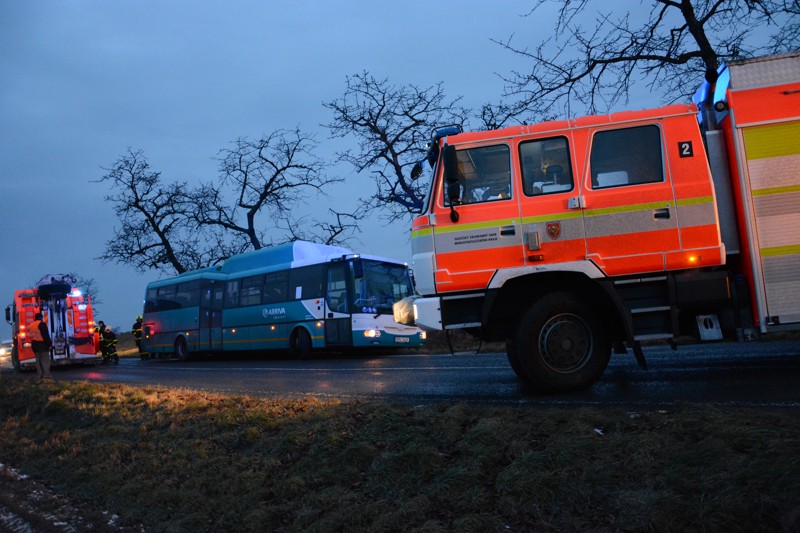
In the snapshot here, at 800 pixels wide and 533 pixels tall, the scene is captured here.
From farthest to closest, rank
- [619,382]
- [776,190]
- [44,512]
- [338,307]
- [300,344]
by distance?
1. [300,344]
2. [338,307]
3. [619,382]
4. [776,190]
5. [44,512]

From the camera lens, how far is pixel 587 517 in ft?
12.3

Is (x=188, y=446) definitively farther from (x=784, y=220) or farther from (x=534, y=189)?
(x=784, y=220)

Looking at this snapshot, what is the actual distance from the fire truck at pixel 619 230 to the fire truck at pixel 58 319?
74.3 ft

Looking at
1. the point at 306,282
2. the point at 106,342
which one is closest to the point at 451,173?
the point at 306,282

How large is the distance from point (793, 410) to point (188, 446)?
222 inches

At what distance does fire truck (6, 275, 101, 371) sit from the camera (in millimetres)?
25547

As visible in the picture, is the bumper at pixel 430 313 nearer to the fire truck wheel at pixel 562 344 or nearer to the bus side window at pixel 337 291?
the fire truck wheel at pixel 562 344

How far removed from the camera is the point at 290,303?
22297mm

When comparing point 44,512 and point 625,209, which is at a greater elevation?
point 625,209

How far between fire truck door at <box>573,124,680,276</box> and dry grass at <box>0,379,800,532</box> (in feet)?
6.55

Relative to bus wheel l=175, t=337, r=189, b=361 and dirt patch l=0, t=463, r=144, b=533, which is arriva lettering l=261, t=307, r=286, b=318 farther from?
dirt patch l=0, t=463, r=144, b=533

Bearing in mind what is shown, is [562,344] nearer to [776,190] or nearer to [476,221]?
[476,221]

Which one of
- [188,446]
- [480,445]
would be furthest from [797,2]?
[188,446]

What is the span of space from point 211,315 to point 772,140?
22.6 meters
